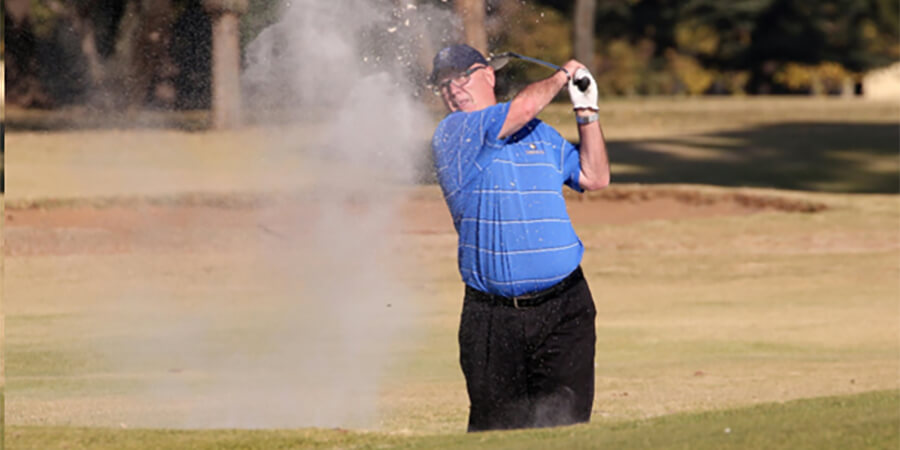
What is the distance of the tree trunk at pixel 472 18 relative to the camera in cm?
1052

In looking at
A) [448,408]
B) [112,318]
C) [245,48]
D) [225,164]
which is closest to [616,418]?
[448,408]

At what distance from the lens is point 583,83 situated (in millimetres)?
6109

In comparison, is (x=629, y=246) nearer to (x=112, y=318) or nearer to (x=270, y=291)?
(x=270, y=291)

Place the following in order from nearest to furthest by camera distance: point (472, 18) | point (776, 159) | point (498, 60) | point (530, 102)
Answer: point (530, 102) → point (498, 60) → point (472, 18) → point (776, 159)

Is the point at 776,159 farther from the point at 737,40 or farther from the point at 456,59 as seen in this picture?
the point at 737,40

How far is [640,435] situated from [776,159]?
1009 inches

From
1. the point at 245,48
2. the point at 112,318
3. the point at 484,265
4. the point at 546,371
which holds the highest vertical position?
the point at 245,48

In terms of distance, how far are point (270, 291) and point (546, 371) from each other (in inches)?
317

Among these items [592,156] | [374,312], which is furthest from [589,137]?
[374,312]

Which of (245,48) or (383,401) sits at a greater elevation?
(245,48)

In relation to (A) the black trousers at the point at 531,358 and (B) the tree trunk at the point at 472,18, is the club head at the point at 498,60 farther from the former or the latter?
(B) the tree trunk at the point at 472,18

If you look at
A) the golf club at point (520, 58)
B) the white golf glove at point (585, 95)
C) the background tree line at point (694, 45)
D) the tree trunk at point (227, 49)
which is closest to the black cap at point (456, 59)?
the golf club at point (520, 58)

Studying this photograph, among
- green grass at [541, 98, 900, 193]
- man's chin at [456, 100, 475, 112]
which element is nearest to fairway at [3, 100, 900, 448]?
man's chin at [456, 100, 475, 112]

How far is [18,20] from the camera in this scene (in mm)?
41188
